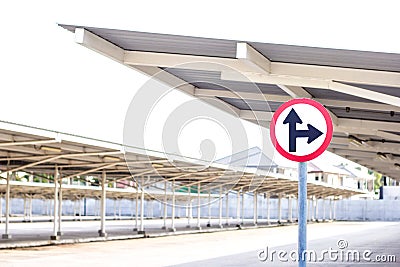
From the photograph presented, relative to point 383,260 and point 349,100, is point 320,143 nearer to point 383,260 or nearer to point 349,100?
point 349,100

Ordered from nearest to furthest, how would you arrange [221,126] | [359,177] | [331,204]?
1. [221,126]
2. [331,204]
3. [359,177]

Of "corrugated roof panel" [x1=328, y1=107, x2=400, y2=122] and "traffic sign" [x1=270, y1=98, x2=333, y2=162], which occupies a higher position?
"corrugated roof panel" [x1=328, y1=107, x2=400, y2=122]

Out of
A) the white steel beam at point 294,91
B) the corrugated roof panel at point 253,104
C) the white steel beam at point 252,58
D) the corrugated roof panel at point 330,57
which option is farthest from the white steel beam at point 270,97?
the corrugated roof panel at point 330,57

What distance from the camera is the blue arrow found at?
6445 mm

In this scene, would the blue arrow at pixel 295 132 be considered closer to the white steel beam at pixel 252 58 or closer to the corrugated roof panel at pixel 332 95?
the white steel beam at pixel 252 58

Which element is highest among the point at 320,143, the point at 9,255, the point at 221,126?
the point at 221,126

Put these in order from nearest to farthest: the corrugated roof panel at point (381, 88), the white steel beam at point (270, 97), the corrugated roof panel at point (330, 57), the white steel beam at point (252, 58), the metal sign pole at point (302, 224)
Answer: the metal sign pole at point (302, 224) → the corrugated roof panel at point (330, 57) → the white steel beam at point (252, 58) → the corrugated roof panel at point (381, 88) → the white steel beam at point (270, 97)

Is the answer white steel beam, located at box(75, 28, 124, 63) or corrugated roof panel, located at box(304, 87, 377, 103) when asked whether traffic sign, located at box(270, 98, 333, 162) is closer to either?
white steel beam, located at box(75, 28, 124, 63)

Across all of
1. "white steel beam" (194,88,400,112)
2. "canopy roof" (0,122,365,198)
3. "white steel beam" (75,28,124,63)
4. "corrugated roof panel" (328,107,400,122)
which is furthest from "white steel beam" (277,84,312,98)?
"canopy roof" (0,122,365,198)

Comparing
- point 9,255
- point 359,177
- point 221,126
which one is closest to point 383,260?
point 221,126

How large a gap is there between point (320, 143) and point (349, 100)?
724cm

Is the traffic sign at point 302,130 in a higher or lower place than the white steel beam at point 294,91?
lower

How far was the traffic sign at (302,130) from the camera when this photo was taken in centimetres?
639

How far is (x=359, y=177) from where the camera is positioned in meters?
98.2
